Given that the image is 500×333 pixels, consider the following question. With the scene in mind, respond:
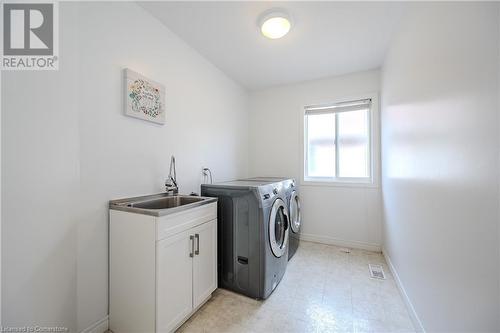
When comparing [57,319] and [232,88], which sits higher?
[232,88]

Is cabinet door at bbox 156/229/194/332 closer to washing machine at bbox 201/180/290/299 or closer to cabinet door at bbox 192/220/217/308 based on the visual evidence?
cabinet door at bbox 192/220/217/308

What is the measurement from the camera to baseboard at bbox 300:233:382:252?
9.12ft

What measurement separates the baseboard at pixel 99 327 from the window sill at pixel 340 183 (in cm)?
275

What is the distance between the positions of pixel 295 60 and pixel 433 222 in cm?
225

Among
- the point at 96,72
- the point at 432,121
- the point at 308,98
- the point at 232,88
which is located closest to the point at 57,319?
the point at 96,72

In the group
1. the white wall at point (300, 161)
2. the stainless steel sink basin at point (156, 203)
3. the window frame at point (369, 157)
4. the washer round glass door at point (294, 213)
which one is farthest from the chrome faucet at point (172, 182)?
the window frame at point (369, 157)

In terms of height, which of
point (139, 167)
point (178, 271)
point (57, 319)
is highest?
point (139, 167)

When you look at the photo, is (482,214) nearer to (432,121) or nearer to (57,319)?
(432,121)

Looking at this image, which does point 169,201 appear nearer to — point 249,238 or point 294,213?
point 249,238

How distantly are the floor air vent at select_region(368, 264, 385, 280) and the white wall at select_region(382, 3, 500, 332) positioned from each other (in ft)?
1.25

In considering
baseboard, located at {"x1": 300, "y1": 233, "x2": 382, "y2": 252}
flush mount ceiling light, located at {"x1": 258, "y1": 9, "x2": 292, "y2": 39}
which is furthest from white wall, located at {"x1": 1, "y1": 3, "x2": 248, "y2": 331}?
baseboard, located at {"x1": 300, "y1": 233, "x2": 382, "y2": 252}

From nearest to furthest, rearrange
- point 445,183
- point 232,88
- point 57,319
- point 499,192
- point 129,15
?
point 499,192 < point 445,183 < point 57,319 < point 129,15 < point 232,88

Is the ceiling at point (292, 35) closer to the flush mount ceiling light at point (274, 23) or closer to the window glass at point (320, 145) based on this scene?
the flush mount ceiling light at point (274, 23)

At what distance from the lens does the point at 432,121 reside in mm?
1213
